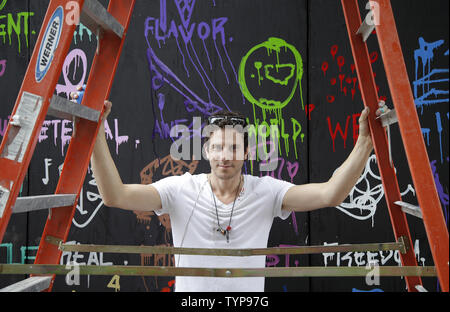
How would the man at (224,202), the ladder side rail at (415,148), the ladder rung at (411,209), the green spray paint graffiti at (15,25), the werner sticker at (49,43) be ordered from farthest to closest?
the green spray paint graffiti at (15,25) < the man at (224,202) < the ladder rung at (411,209) < the werner sticker at (49,43) < the ladder side rail at (415,148)

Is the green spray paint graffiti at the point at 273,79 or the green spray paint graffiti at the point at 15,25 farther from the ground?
the green spray paint graffiti at the point at 15,25

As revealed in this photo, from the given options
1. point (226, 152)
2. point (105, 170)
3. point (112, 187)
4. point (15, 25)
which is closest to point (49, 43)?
point (105, 170)

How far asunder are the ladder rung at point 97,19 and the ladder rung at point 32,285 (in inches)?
30.4

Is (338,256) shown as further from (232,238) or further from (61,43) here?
(61,43)

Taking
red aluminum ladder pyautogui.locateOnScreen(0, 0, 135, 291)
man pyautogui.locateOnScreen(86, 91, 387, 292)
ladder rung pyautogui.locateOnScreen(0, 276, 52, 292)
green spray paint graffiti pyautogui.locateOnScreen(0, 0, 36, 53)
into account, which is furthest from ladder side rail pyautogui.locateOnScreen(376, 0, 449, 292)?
green spray paint graffiti pyautogui.locateOnScreen(0, 0, 36, 53)

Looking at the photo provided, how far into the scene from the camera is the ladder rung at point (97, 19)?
1156 mm

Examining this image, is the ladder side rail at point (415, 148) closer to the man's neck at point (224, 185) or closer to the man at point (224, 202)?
the man at point (224, 202)

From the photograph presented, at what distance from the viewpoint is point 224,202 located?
70.9 inches

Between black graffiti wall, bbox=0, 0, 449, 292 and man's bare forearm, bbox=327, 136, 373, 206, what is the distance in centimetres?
85

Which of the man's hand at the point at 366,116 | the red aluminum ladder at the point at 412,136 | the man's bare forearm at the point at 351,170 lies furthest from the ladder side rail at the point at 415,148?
the man's bare forearm at the point at 351,170

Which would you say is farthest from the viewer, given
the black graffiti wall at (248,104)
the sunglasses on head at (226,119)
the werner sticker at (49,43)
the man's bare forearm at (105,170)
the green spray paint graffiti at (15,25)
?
the green spray paint graffiti at (15,25)

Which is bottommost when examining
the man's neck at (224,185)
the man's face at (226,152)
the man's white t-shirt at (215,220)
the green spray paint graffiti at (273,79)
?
the man's white t-shirt at (215,220)

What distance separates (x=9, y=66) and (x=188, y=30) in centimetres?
120

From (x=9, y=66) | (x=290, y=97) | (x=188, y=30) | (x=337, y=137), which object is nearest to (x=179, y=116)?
(x=188, y=30)
